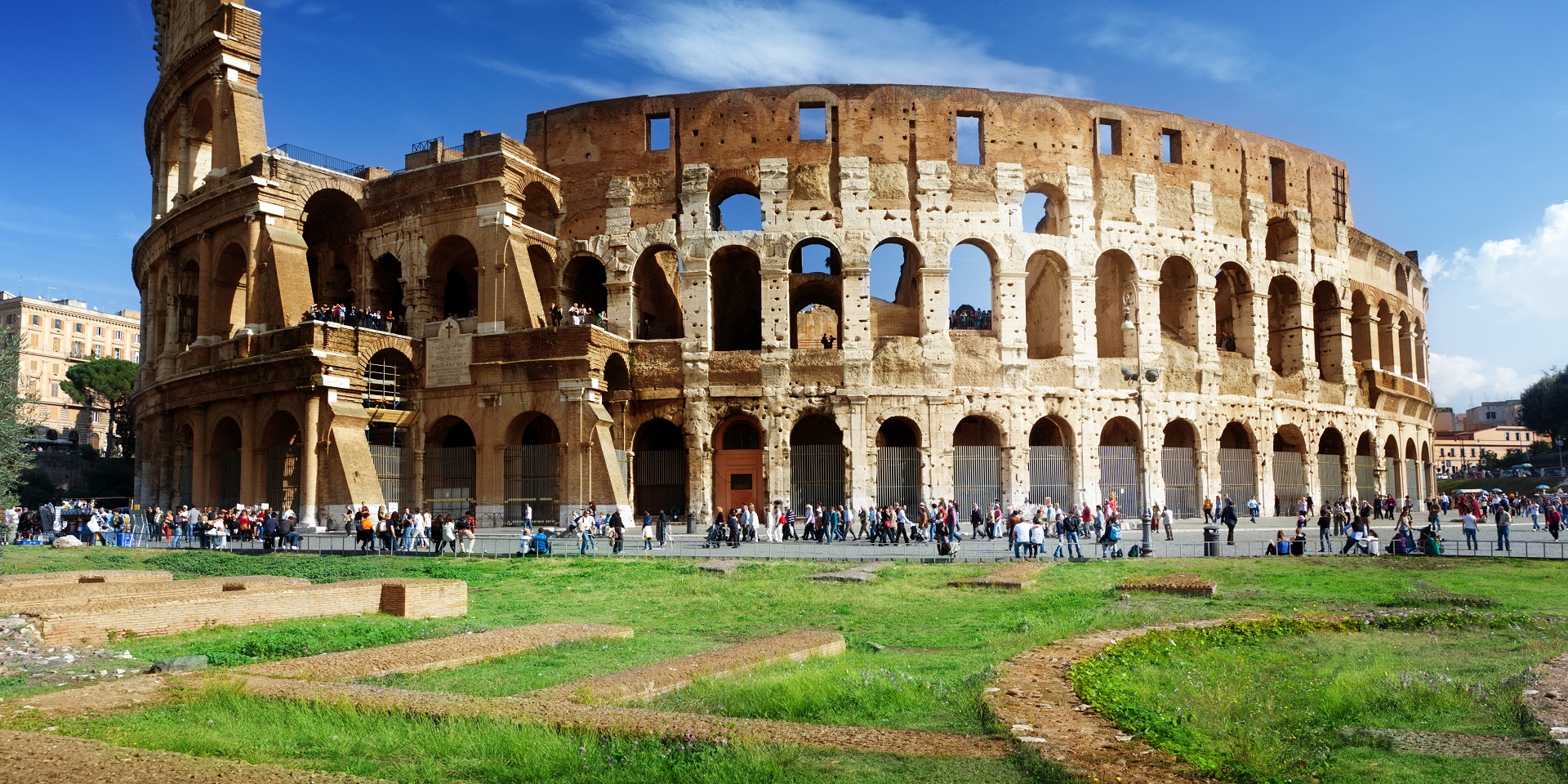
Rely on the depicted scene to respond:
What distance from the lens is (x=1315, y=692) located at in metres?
7.25

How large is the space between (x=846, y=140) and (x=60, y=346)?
7309 cm

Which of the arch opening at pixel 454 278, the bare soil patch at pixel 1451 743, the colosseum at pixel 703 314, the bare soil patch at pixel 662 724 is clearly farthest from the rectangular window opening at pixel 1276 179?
the bare soil patch at pixel 662 724

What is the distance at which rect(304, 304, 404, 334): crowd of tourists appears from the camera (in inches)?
1097

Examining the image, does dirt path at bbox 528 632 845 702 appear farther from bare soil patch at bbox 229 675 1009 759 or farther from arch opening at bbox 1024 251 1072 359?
arch opening at bbox 1024 251 1072 359

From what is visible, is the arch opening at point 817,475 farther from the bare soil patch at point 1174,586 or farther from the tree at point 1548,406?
the tree at point 1548,406

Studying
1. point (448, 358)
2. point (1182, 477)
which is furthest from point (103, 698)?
point (1182, 477)

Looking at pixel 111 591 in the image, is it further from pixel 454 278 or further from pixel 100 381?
pixel 100 381

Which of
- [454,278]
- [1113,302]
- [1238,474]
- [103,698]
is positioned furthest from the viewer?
[454,278]

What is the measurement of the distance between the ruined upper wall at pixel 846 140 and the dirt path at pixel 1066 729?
23.0 metres

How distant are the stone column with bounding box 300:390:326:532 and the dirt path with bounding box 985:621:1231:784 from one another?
22.4 metres

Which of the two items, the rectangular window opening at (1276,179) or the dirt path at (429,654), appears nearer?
the dirt path at (429,654)

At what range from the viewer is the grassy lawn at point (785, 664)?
208 inches

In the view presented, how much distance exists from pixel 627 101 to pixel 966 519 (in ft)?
49.2

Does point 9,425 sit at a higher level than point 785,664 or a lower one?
higher
